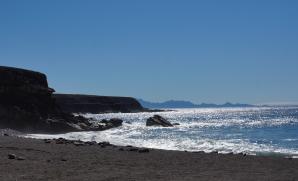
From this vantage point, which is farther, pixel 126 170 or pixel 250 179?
pixel 126 170

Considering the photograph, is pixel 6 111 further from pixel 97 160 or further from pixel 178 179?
pixel 178 179

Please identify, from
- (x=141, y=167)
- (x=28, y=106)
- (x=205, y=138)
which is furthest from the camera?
(x=28, y=106)

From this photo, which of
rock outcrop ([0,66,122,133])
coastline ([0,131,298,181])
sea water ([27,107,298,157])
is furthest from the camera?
rock outcrop ([0,66,122,133])

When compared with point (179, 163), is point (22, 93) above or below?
above

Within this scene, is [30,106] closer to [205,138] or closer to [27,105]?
[27,105]

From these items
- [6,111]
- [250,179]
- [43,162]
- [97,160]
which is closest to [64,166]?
[43,162]

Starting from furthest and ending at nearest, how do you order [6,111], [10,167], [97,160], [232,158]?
[6,111] → [232,158] → [97,160] → [10,167]

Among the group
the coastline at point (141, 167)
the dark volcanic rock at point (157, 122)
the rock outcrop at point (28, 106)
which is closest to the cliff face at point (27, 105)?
the rock outcrop at point (28, 106)

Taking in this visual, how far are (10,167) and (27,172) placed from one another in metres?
1.47

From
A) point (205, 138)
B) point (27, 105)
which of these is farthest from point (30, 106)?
point (205, 138)

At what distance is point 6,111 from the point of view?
56.6 metres

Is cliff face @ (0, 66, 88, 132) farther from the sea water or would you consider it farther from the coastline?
the coastline

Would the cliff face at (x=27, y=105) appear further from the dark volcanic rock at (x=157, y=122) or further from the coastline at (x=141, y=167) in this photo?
the coastline at (x=141, y=167)

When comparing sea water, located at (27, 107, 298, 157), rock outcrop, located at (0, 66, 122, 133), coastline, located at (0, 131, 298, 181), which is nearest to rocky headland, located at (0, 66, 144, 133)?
rock outcrop, located at (0, 66, 122, 133)
